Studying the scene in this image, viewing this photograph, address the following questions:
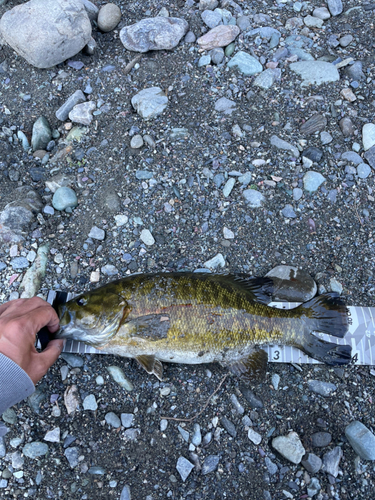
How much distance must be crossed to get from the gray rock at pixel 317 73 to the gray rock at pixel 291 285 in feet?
7.97

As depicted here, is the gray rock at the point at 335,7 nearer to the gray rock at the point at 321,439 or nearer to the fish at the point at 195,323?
the fish at the point at 195,323

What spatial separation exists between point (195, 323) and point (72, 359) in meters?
1.34

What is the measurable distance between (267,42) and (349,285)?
327cm

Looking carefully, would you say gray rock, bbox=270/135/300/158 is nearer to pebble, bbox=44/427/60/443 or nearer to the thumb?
the thumb

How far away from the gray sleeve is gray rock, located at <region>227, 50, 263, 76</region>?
13.7 ft

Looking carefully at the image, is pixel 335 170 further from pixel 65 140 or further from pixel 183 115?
pixel 65 140

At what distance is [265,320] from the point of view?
3.51 m

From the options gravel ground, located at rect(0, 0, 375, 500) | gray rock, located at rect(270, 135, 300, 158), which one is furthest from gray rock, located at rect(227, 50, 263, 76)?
gray rock, located at rect(270, 135, 300, 158)

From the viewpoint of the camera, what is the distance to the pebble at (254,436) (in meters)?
3.57

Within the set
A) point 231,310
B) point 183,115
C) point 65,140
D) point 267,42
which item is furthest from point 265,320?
point 267,42

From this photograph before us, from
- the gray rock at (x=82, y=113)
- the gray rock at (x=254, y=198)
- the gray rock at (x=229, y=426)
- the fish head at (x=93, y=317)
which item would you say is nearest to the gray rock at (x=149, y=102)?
the gray rock at (x=82, y=113)

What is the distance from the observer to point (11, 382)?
9.64 feet

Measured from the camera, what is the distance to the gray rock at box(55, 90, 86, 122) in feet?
15.0

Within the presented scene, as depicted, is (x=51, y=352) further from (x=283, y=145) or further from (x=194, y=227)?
(x=283, y=145)
